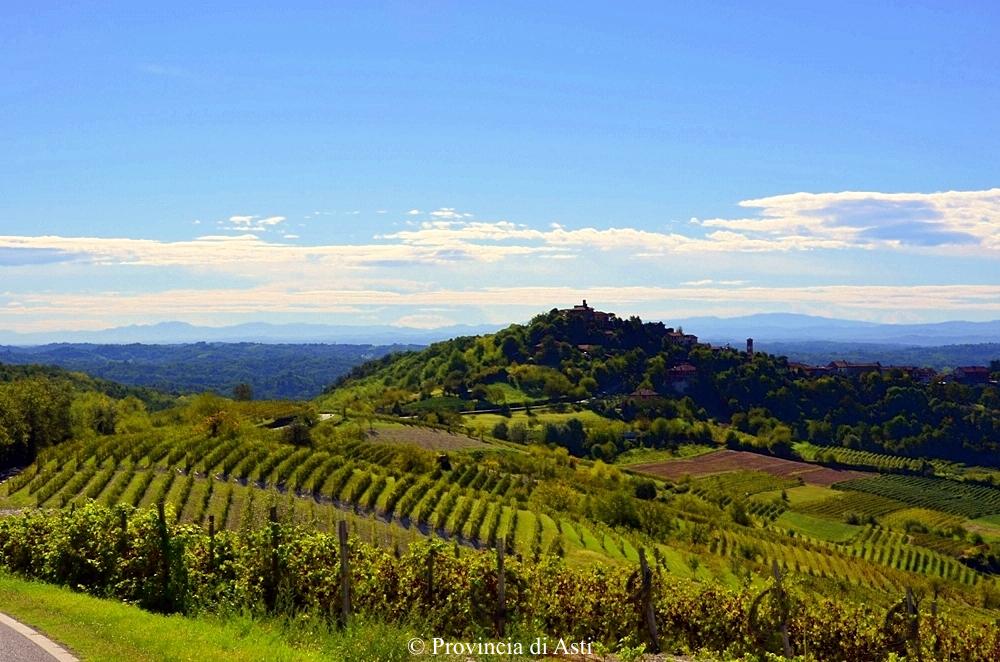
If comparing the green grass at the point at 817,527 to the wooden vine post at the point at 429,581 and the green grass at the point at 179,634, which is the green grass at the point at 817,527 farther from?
the green grass at the point at 179,634

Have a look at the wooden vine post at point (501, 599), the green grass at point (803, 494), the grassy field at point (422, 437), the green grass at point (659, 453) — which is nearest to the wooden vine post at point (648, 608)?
the wooden vine post at point (501, 599)

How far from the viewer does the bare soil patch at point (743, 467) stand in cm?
12300

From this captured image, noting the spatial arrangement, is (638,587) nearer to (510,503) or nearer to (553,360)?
(510,503)

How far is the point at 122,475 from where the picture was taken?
37031 millimetres

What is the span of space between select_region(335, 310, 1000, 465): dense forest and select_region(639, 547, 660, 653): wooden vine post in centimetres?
12306

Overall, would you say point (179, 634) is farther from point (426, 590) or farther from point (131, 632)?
point (426, 590)

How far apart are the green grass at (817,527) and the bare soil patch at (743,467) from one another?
19.8 metres

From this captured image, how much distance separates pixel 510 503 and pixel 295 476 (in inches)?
563

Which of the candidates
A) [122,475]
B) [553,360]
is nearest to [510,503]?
[122,475]

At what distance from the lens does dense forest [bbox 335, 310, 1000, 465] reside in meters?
158

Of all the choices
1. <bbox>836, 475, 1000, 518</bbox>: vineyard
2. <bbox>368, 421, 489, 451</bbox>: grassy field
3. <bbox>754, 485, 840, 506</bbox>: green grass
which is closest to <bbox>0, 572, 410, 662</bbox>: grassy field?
<bbox>368, 421, 489, 451</bbox>: grassy field

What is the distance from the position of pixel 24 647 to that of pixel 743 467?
130649mm

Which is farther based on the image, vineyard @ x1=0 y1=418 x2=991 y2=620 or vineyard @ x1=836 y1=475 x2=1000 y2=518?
vineyard @ x1=836 y1=475 x2=1000 y2=518

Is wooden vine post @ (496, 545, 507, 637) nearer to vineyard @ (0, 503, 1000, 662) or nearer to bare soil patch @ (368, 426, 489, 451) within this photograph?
vineyard @ (0, 503, 1000, 662)
